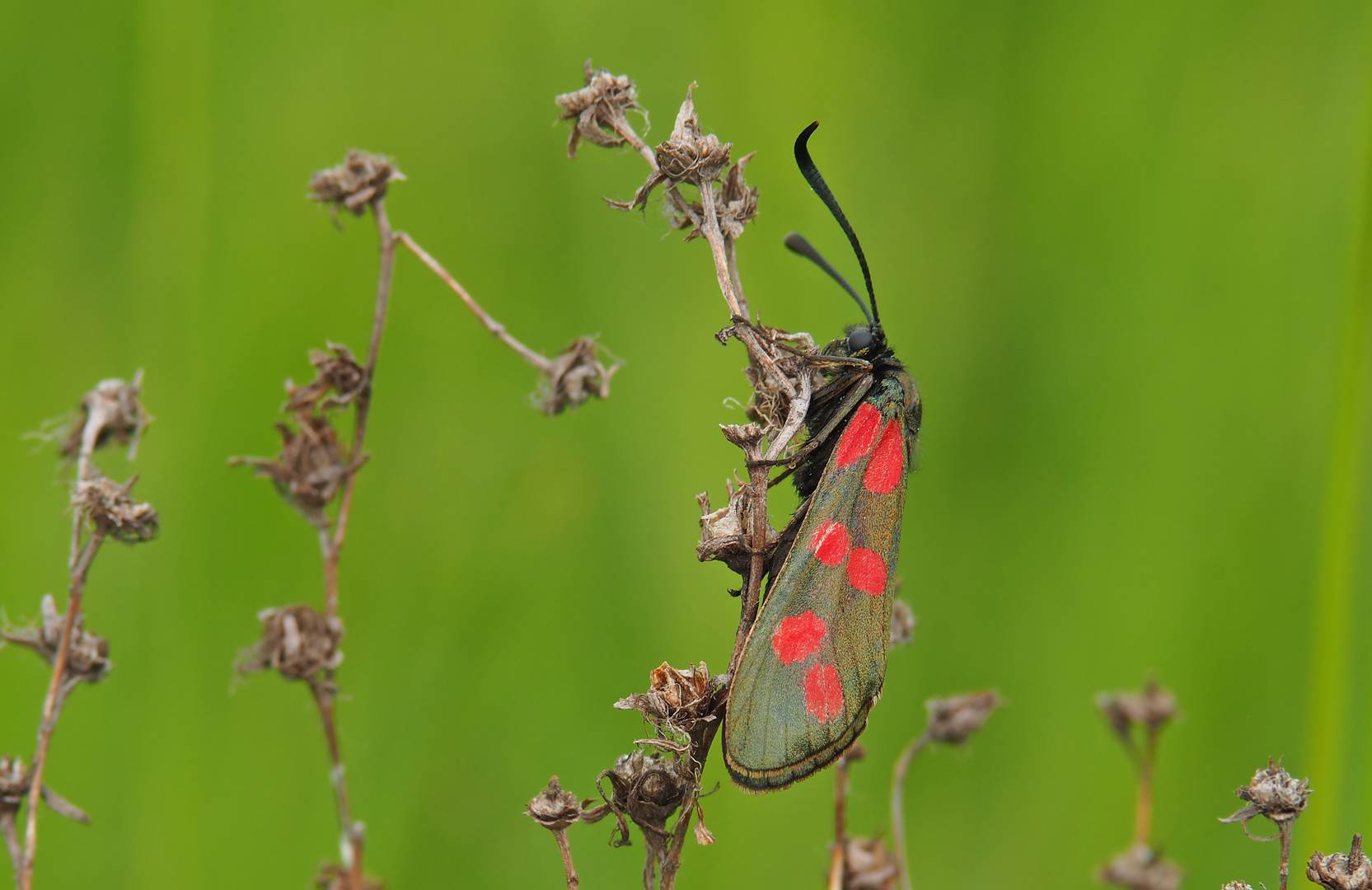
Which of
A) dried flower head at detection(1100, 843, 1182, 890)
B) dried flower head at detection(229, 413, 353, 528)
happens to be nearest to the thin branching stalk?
dried flower head at detection(229, 413, 353, 528)

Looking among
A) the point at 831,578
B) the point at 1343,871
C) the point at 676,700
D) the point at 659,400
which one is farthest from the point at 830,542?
the point at 659,400

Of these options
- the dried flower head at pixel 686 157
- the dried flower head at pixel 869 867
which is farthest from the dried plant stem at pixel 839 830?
the dried flower head at pixel 686 157

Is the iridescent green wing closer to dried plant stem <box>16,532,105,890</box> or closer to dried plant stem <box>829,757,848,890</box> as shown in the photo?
dried plant stem <box>829,757,848,890</box>

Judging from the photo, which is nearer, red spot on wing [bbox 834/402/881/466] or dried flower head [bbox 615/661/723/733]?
dried flower head [bbox 615/661/723/733]

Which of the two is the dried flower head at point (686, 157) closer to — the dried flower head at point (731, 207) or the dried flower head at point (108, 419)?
the dried flower head at point (731, 207)

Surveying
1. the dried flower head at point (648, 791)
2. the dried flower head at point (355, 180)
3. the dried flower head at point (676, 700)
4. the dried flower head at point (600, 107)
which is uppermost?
the dried flower head at point (355, 180)

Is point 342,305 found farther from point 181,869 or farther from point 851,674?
point 851,674
